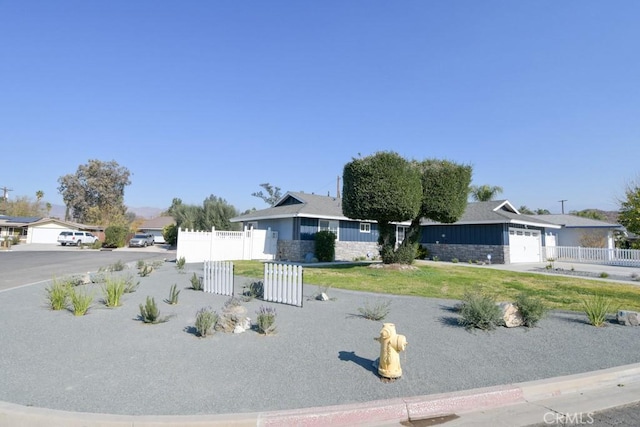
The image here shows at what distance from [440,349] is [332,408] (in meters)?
2.64

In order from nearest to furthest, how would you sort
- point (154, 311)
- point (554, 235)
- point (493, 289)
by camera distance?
1. point (154, 311)
2. point (493, 289)
3. point (554, 235)

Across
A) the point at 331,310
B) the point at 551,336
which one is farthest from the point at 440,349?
the point at 331,310

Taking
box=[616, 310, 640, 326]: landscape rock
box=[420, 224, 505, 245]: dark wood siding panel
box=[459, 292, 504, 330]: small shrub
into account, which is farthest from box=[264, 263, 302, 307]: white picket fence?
box=[420, 224, 505, 245]: dark wood siding panel

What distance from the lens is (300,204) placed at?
2539 cm

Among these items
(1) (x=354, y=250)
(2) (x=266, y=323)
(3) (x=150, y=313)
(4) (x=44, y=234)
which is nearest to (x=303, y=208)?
(1) (x=354, y=250)

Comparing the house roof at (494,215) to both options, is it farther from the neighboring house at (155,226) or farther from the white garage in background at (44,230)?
the white garage in background at (44,230)

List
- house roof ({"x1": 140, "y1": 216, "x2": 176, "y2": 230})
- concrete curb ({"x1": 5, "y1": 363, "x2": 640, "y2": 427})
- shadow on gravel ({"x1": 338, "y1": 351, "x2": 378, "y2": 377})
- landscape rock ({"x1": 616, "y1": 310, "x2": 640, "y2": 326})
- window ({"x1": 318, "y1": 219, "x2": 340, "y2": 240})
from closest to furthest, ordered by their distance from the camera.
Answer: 1. concrete curb ({"x1": 5, "y1": 363, "x2": 640, "y2": 427})
2. shadow on gravel ({"x1": 338, "y1": 351, "x2": 378, "y2": 377})
3. landscape rock ({"x1": 616, "y1": 310, "x2": 640, "y2": 326})
4. window ({"x1": 318, "y1": 219, "x2": 340, "y2": 240})
5. house roof ({"x1": 140, "y1": 216, "x2": 176, "y2": 230})

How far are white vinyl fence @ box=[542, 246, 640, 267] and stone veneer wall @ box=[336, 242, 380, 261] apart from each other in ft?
43.3

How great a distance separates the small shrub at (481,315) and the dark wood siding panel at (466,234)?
18.7 m

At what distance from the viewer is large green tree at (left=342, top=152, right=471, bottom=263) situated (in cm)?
1623

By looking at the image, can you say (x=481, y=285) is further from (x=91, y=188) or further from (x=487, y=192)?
(x=91, y=188)

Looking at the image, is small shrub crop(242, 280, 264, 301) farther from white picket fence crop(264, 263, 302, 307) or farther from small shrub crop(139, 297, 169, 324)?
small shrub crop(139, 297, 169, 324)

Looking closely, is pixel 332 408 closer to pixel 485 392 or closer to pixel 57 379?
pixel 485 392

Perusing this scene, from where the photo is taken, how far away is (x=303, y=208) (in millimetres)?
23594
